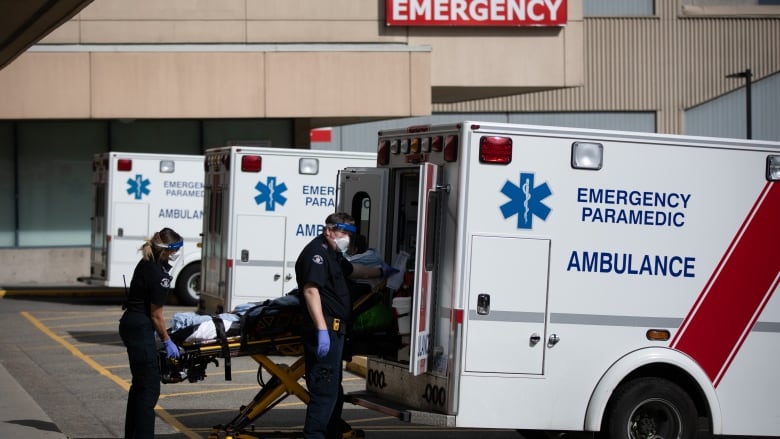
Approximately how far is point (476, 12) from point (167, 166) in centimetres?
771

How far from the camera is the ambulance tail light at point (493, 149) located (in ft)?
26.8

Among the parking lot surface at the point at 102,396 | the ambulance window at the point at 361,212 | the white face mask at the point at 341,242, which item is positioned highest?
the ambulance window at the point at 361,212

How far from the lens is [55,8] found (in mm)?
10523

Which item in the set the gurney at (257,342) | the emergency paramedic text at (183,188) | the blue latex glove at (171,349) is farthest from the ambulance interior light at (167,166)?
the blue latex glove at (171,349)

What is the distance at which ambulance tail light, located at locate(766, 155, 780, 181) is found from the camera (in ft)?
29.0

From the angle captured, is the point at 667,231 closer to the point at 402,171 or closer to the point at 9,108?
the point at 402,171

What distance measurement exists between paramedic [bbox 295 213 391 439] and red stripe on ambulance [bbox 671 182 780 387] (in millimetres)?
2432

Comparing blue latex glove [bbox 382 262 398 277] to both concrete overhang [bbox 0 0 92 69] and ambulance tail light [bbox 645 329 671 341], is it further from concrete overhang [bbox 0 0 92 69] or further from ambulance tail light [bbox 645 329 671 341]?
concrete overhang [bbox 0 0 92 69]

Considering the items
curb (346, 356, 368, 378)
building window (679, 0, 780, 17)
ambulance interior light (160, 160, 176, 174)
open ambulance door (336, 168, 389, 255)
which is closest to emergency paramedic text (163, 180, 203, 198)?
ambulance interior light (160, 160, 176, 174)

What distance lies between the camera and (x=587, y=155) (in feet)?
27.5

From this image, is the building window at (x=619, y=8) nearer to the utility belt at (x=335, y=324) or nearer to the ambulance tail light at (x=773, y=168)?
the ambulance tail light at (x=773, y=168)

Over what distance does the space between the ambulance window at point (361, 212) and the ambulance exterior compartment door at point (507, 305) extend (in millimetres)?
2399

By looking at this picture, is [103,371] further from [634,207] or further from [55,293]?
[55,293]

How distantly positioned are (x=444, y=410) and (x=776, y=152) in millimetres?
3149
